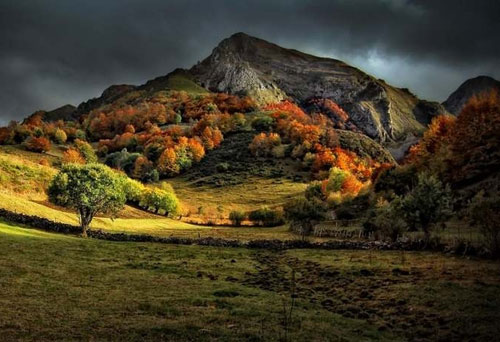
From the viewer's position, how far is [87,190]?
62844 millimetres

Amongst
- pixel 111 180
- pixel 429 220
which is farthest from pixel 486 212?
pixel 111 180

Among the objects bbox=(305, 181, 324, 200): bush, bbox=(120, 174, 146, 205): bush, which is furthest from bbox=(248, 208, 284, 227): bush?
bbox=(120, 174, 146, 205): bush

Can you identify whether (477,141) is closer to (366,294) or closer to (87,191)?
(366,294)

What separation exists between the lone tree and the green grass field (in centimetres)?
1875

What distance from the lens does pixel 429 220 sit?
50.3 m

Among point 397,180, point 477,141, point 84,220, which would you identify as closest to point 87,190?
point 84,220

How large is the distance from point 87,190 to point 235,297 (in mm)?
43529

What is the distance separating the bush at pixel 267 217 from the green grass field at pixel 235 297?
7998cm

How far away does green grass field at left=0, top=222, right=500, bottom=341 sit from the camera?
65.3ft

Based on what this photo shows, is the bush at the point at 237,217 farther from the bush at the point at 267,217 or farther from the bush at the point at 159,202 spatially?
the bush at the point at 159,202

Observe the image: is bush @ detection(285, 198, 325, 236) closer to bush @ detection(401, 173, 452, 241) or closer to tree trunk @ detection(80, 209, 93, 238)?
bush @ detection(401, 173, 452, 241)

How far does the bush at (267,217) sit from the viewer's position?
12412 centimetres

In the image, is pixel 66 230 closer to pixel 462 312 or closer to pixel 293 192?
pixel 462 312

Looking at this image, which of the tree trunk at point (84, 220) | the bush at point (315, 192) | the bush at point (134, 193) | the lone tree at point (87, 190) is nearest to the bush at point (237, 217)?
the bush at point (315, 192)
